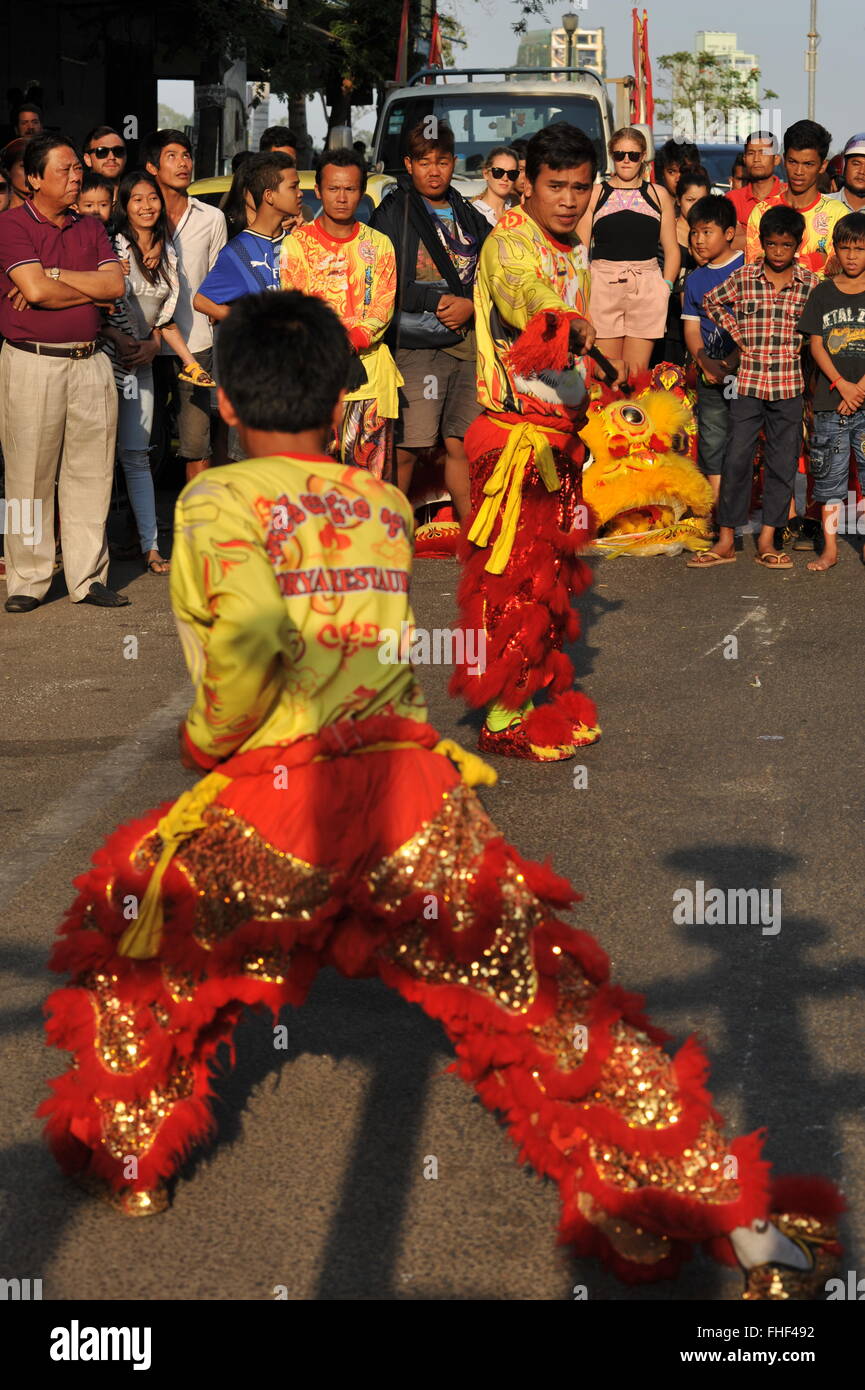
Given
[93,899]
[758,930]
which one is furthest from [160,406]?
[93,899]

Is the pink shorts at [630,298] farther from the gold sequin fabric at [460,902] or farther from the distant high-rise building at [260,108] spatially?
the distant high-rise building at [260,108]

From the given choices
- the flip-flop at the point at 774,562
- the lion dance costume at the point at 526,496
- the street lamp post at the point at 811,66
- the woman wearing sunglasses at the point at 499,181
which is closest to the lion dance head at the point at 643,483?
the flip-flop at the point at 774,562

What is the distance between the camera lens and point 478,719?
6816 mm

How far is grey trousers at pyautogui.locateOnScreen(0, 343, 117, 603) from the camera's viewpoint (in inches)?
330

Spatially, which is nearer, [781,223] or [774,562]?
[781,223]

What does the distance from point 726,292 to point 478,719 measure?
3.81 metres

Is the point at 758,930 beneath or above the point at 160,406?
beneath

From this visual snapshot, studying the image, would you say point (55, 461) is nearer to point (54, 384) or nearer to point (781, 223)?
point (54, 384)

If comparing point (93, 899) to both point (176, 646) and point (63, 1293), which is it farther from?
point (176, 646)

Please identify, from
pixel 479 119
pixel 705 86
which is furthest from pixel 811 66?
pixel 479 119

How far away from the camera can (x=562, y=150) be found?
5727 millimetres

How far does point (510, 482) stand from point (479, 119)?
8.40 m

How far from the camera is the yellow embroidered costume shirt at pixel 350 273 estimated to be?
27.0ft

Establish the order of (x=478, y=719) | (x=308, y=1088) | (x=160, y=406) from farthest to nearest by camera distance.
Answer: (x=160, y=406) → (x=478, y=719) → (x=308, y=1088)
